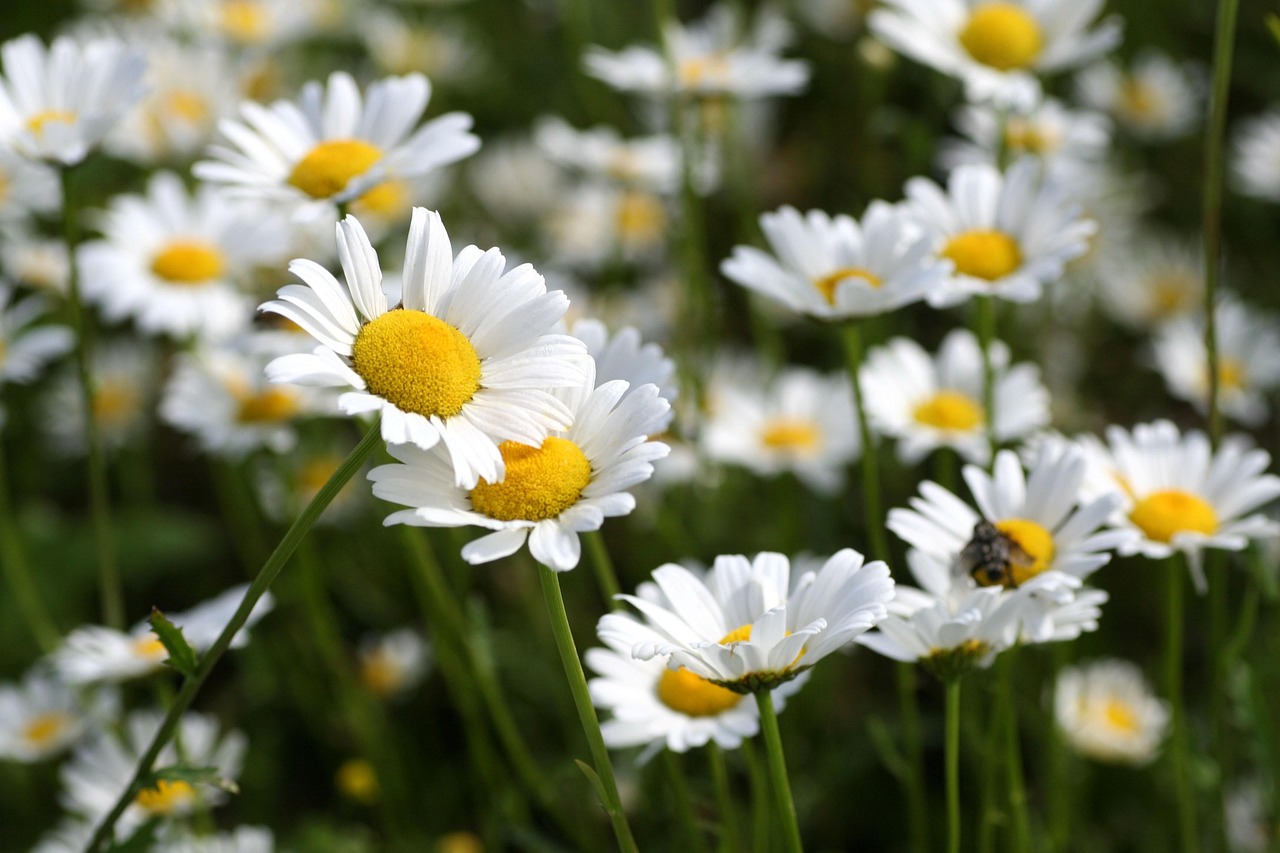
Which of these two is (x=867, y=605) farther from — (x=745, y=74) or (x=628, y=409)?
(x=745, y=74)

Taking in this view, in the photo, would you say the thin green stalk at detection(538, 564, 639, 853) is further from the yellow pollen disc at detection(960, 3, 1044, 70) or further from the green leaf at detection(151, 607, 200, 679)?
the yellow pollen disc at detection(960, 3, 1044, 70)

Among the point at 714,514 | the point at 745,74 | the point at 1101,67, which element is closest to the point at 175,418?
the point at 714,514

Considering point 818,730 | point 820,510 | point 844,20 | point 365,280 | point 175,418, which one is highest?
point 844,20

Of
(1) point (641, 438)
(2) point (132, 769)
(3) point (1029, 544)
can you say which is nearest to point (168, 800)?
(2) point (132, 769)

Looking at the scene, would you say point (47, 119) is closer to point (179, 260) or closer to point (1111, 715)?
point (179, 260)

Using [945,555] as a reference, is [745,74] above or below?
above

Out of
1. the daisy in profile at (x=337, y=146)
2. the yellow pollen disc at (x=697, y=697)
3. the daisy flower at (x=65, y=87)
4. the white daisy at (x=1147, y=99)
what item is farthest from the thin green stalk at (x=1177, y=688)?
the white daisy at (x=1147, y=99)

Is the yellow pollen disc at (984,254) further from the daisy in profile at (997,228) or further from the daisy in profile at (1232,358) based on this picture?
the daisy in profile at (1232,358)
